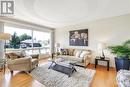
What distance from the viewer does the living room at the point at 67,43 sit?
112 inches

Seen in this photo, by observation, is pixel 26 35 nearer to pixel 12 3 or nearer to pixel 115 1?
pixel 12 3

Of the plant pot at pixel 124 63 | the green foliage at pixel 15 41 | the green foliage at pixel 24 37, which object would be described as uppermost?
the green foliage at pixel 24 37

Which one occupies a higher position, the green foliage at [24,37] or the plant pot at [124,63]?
the green foliage at [24,37]

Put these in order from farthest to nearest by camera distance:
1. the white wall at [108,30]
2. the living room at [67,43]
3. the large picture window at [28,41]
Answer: the large picture window at [28,41], the white wall at [108,30], the living room at [67,43]

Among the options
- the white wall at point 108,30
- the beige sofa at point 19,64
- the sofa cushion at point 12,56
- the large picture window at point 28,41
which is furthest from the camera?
the large picture window at point 28,41

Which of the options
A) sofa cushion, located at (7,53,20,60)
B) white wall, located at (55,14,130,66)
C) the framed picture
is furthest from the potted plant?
sofa cushion, located at (7,53,20,60)

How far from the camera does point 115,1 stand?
9.05 ft

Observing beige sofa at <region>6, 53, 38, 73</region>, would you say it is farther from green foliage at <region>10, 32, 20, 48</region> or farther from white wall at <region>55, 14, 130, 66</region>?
white wall at <region>55, 14, 130, 66</region>

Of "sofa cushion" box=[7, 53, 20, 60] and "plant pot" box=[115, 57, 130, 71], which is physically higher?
"sofa cushion" box=[7, 53, 20, 60]

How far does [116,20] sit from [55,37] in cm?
429

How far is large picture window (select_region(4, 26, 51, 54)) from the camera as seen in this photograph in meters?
4.82

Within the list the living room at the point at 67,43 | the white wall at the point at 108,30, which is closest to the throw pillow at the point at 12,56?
the living room at the point at 67,43

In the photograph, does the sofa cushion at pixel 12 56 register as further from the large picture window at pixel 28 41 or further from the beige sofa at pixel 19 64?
the large picture window at pixel 28 41

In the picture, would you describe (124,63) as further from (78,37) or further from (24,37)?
(24,37)
